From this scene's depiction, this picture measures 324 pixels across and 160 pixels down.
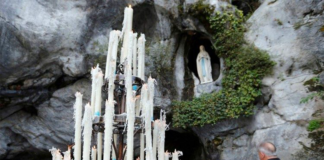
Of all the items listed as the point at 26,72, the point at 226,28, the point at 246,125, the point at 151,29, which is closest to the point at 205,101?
the point at 246,125

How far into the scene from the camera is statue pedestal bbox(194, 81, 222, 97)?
362 inches

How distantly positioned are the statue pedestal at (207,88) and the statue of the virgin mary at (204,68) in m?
0.24

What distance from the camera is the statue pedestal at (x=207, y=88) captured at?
919cm

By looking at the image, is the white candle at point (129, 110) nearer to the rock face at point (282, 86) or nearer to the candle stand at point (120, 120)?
the candle stand at point (120, 120)

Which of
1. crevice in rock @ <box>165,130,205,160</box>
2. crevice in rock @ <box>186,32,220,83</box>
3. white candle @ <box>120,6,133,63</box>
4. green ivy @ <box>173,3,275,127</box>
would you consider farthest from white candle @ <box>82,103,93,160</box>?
crevice in rock @ <box>165,130,205,160</box>

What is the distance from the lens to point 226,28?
30.3ft

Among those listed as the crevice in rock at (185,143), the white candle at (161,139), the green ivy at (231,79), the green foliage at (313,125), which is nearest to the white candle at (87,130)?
the white candle at (161,139)

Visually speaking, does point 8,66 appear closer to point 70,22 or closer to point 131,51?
point 70,22

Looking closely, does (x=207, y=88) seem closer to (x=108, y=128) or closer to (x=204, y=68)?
(x=204, y=68)

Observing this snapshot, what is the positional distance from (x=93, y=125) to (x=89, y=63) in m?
4.56

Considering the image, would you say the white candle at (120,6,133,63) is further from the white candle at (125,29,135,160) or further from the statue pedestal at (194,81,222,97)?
the statue pedestal at (194,81,222,97)

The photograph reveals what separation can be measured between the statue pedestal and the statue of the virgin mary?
24 centimetres

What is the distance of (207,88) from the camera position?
9383 millimetres

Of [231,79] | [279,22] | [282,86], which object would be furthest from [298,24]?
[231,79]
